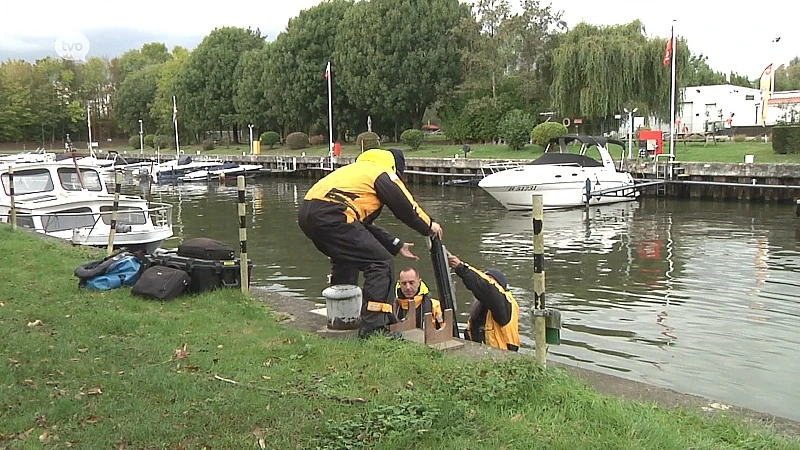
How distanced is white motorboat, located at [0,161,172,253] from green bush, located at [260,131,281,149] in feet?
167

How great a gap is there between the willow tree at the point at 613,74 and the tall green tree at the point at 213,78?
144ft

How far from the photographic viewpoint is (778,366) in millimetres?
9148

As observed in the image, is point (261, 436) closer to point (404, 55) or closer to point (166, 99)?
point (404, 55)

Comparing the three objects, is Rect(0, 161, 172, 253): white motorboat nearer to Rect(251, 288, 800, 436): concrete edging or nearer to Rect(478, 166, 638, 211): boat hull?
Rect(251, 288, 800, 436): concrete edging

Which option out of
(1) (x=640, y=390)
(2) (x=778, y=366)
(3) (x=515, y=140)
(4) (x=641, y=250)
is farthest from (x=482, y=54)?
(1) (x=640, y=390)

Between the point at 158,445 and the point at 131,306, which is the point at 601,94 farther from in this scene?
the point at 158,445

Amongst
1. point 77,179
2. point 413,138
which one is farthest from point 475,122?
point 77,179

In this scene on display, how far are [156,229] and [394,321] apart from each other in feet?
37.2

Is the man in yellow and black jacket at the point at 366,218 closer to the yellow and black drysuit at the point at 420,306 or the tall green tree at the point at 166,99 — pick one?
the yellow and black drysuit at the point at 420,306

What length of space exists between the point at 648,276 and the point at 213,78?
71.1 m

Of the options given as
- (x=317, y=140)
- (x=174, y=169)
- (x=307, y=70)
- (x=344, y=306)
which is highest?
(x=307, y=70)

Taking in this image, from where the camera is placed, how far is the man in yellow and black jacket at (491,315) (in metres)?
7.18

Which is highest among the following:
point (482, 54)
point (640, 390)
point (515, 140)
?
point (482, 54)

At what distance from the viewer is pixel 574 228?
23.2 meters
